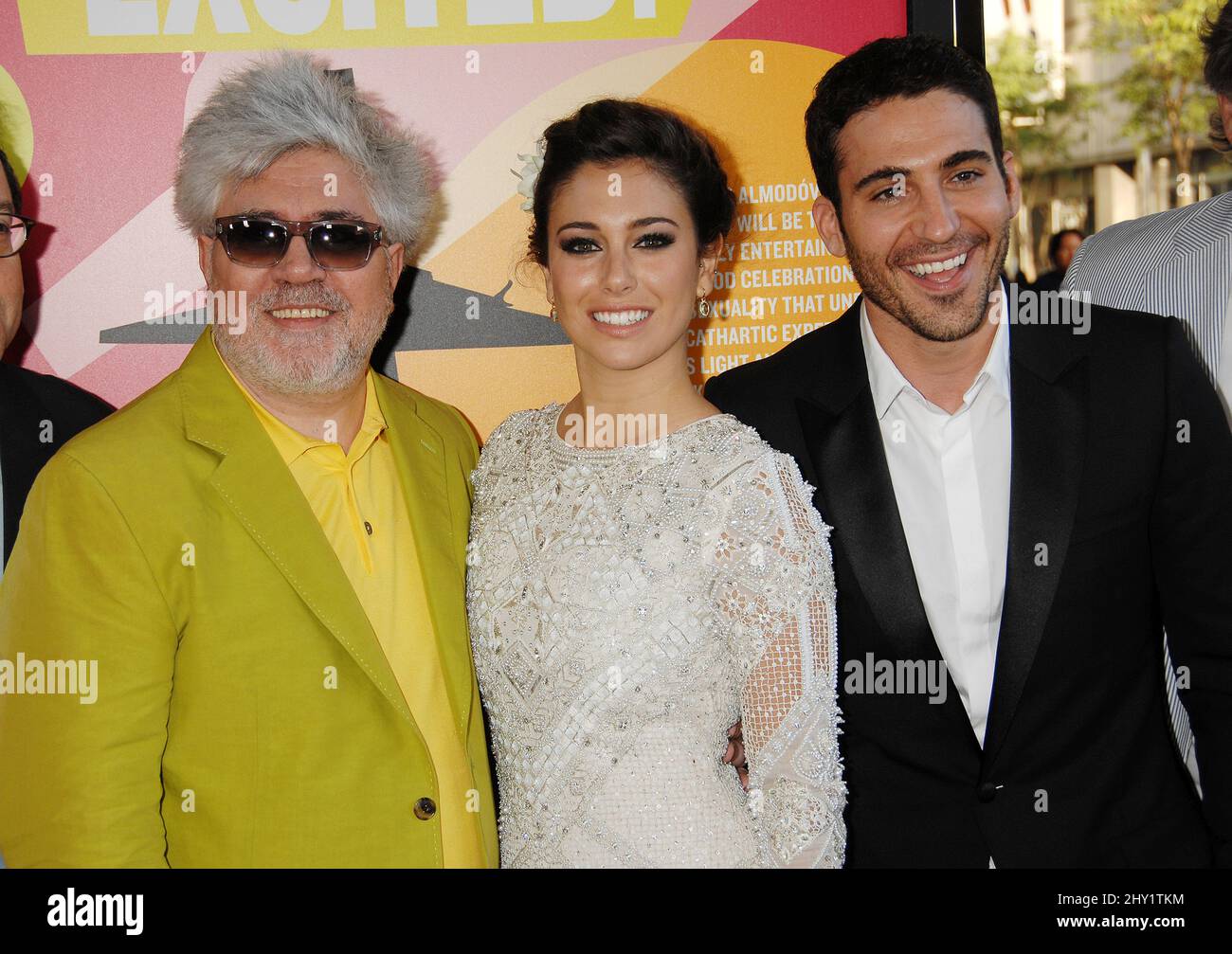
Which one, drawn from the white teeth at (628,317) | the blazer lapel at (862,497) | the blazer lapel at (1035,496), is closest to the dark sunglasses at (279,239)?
the white teeth at (628,317)

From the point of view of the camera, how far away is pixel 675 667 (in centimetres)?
229

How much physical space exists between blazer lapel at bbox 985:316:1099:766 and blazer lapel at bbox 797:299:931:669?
185mm

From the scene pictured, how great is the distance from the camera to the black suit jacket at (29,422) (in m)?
2.80

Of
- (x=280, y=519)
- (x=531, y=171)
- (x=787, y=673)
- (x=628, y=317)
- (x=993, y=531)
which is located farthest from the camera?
(x=531, y=171)

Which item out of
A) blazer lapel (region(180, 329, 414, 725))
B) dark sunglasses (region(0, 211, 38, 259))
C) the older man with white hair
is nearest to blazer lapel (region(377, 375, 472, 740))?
the older man with white hair

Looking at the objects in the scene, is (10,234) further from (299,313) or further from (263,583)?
(263,583)

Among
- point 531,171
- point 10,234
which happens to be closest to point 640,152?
point 531,171

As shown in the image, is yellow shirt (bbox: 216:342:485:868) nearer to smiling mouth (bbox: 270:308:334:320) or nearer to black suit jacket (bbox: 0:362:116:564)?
smiling mouth (bbox: 270:308:334:320)

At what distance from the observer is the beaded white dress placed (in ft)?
7.31

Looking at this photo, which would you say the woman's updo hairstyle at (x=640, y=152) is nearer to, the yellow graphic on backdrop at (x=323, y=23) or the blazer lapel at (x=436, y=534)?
the blazer lapel at (x=436, y=534)

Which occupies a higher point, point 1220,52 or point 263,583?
point 1220,52

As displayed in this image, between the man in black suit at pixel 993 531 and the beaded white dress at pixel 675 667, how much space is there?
1.04ft

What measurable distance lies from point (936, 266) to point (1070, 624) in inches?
34.7

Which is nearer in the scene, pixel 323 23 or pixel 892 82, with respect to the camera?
pixel 892 82
